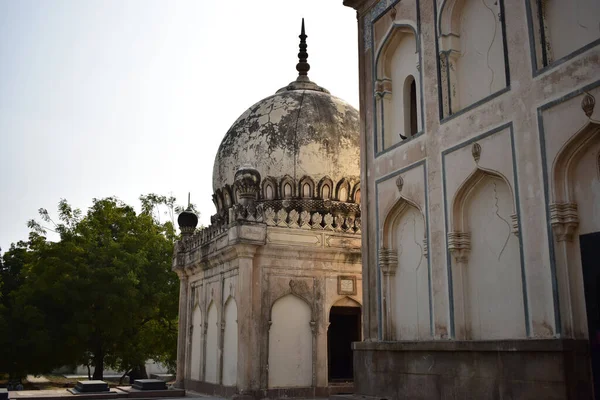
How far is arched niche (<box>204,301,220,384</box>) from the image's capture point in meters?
15.1

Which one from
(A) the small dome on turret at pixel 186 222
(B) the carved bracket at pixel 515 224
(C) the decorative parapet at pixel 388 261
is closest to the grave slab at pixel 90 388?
(A) the small dome on turret at pixel 186 222

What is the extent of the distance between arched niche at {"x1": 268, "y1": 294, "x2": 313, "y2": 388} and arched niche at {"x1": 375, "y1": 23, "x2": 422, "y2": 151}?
483cm

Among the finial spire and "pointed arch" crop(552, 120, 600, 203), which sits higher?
the finial spire

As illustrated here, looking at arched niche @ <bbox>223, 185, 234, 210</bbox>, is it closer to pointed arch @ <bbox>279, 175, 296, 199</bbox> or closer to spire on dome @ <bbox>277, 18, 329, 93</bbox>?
pointed arch @ <bbox>279, 175, 296, 199</bbox>

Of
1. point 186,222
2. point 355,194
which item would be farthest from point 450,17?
point 186,222

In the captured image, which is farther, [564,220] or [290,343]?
[290,343]

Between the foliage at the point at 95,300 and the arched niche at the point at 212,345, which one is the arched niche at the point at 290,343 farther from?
the foliage at the point at 95,300

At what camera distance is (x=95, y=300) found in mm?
23359

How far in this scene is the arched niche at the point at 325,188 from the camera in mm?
16312

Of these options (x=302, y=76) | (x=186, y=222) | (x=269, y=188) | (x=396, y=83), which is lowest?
(x=186, y=222)

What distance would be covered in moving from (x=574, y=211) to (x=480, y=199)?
66.9 inches

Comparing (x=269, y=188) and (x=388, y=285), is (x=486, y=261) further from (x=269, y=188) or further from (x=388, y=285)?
(x=269, y=188)

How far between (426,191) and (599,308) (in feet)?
11.0

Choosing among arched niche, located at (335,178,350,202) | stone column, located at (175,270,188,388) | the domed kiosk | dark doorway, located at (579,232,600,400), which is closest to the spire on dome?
the domed kiosk
